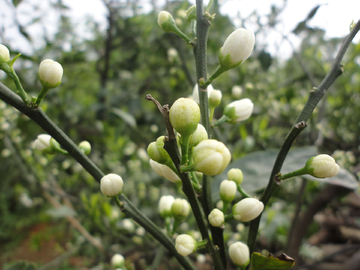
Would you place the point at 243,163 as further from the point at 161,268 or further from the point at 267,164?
the point at 161,268

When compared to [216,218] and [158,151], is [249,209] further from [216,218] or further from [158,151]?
[158,151]

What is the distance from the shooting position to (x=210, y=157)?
0.23 meters

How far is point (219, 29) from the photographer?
1232 millimetres

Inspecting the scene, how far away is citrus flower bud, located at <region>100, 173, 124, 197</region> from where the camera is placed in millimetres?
306

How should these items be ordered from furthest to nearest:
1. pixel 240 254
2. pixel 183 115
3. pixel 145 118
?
1. pixel 145 118
2. pixel 240 254
3. pixel 183 115

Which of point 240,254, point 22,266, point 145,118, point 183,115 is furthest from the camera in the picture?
point 145,118

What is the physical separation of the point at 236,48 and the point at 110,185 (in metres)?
0.24

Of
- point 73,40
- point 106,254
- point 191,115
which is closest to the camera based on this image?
point 191,115

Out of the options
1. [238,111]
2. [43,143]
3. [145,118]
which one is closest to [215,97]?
[238,111]

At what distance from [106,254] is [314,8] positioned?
1.15 meters

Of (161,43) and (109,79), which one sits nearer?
(161,43)

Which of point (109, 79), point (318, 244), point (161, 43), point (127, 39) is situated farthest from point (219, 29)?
point (318, 244)

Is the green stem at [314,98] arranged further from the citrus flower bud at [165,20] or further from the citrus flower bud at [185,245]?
the citrus flower bud at [165,20]

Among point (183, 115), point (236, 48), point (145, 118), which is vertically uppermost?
point (145, 118)
